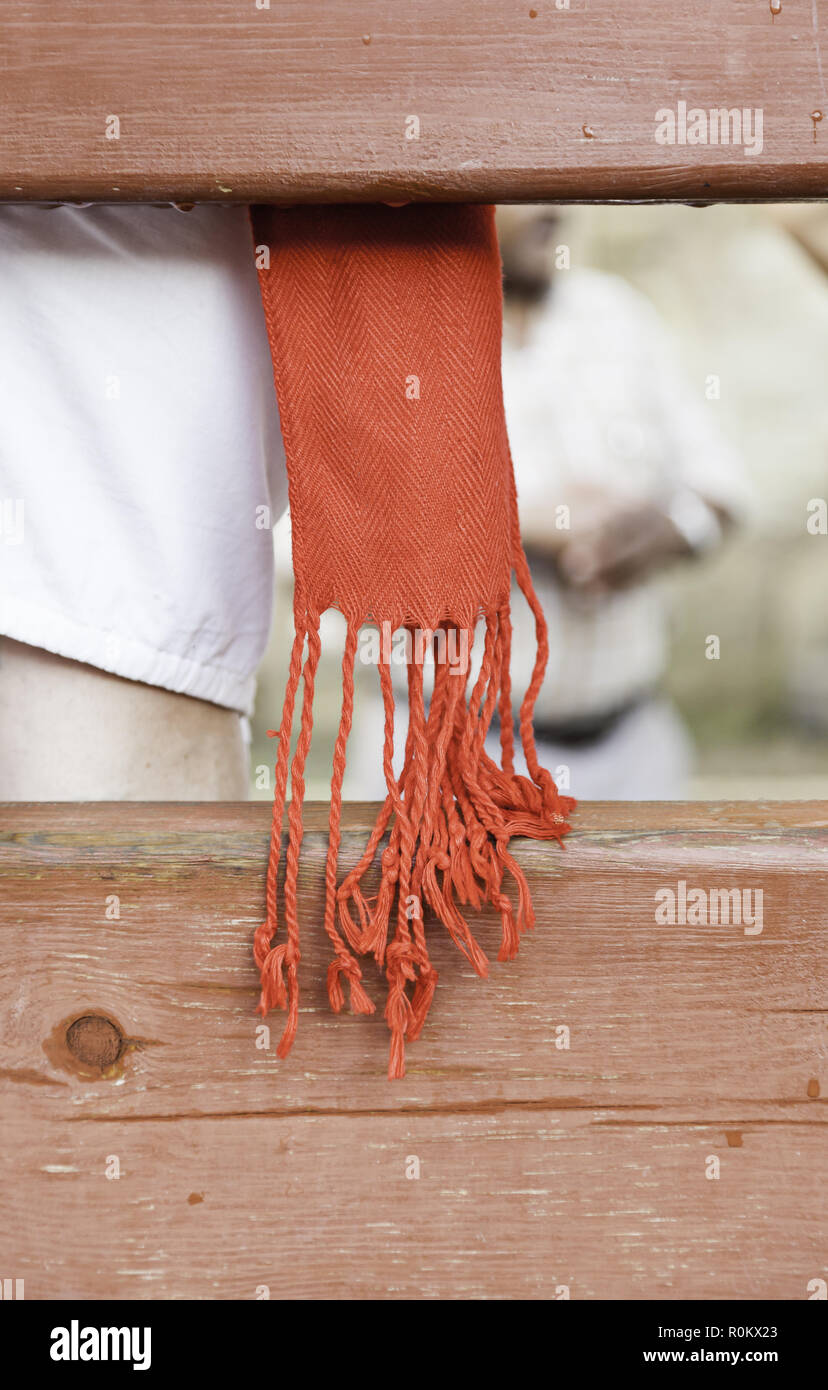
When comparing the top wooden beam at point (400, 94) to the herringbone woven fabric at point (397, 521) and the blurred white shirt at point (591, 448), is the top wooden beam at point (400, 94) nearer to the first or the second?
the herringbone woven fabric at point (397, 521)

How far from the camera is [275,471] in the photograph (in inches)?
25.7

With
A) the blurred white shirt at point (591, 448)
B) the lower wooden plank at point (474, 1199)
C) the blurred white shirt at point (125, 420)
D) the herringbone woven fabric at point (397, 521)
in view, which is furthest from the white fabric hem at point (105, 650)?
the blurred white shirt at point (591, 448)

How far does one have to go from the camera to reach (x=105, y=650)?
58cm

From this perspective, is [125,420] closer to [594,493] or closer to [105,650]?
[105,650]

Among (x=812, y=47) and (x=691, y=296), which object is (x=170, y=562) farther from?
(x=691, y=296)

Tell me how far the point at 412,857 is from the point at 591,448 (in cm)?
133

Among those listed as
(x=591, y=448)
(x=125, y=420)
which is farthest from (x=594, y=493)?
(x=125, y=420)

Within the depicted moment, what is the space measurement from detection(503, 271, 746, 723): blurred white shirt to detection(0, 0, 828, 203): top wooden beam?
1103mm

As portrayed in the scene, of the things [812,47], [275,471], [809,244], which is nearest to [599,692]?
[809,244]

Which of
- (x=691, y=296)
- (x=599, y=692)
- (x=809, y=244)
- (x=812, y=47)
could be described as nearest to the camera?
(x=812, y=47)

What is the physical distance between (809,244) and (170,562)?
6.26ft

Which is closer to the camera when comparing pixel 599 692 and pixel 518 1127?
pixel 518 1127

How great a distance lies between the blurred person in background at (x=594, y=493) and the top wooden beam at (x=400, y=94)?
1118 mm

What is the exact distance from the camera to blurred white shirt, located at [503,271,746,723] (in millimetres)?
1704
